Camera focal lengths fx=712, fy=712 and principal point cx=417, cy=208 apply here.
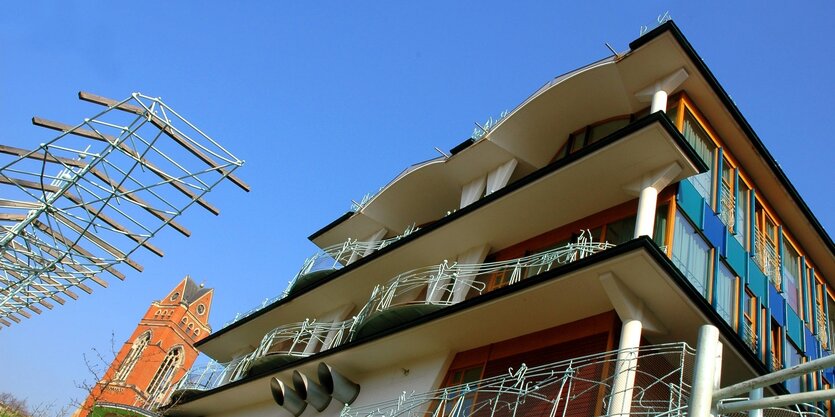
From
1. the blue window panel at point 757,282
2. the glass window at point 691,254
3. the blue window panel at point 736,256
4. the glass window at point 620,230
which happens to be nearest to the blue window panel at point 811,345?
the blue window panel at point 757,282

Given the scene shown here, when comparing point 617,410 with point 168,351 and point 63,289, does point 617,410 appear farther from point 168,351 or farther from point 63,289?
point 168,351

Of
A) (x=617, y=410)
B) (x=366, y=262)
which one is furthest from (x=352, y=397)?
(x=617, y=410)

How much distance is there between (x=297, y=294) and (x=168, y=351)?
58.3m

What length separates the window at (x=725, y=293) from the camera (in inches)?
513

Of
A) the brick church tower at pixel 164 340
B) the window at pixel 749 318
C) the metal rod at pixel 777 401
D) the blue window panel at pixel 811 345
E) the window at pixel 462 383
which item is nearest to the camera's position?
the metal rod at pixel 777 401

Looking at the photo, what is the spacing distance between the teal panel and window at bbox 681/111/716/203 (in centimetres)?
391

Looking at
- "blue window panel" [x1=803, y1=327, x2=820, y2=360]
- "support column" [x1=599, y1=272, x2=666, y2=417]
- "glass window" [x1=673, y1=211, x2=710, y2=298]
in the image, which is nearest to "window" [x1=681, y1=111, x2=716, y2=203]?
"glass window" [x1=673, y1=211, x2=710, y2=298]

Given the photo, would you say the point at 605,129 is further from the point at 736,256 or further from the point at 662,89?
the point at 736,256

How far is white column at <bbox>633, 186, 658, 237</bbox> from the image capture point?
11914 mm

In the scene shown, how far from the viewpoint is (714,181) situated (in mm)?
14672

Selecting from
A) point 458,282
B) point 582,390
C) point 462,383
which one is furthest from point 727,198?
point 462,383

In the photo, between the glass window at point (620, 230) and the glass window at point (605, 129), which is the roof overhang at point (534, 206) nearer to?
the glass window at point (620, 230)

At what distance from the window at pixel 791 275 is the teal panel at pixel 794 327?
0.91 feet

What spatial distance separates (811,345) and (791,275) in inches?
69.4
